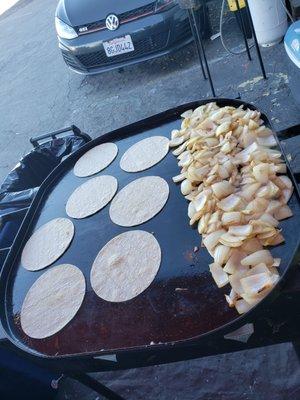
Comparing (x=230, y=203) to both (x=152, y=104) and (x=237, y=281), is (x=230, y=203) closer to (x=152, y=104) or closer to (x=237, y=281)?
(x=237, y=281)

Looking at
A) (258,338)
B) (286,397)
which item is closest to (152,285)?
(258,338)

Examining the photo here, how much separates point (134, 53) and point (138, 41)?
192 millimetres

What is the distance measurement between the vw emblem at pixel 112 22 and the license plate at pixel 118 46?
6.1 inches

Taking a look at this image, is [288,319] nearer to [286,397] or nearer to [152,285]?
[152,285]

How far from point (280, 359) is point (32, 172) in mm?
2391

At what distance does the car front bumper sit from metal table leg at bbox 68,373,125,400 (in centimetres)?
426

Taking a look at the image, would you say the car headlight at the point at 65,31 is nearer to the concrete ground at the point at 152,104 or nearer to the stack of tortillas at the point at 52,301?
the concrete ground at the point at 152,104

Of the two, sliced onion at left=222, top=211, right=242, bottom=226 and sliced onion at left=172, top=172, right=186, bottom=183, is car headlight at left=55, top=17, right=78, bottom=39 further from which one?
sliced onion at left=222, top=211, right=242, bottom=226

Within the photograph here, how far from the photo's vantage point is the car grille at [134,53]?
517cm

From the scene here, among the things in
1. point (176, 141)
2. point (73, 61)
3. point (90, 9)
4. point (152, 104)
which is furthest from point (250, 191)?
point (73, 61)

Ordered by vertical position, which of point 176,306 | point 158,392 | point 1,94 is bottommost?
point 158,392

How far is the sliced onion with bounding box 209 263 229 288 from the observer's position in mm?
1563

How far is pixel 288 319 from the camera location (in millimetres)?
1508

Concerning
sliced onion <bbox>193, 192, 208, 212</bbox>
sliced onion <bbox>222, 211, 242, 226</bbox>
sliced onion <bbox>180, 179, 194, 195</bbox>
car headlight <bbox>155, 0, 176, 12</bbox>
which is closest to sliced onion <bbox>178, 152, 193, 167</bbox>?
sliced onion <bbox>180, 179, 194, 195</bbox>
